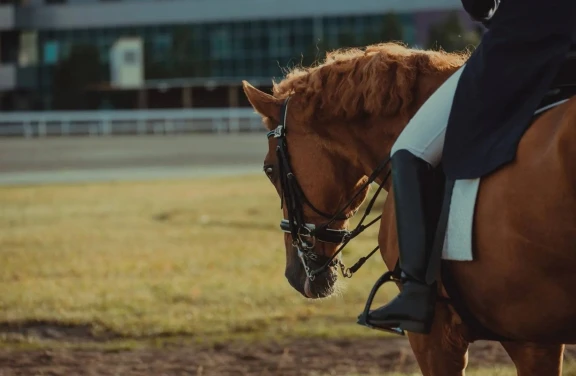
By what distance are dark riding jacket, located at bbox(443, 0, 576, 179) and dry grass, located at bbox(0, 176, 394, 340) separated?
17.2 feet

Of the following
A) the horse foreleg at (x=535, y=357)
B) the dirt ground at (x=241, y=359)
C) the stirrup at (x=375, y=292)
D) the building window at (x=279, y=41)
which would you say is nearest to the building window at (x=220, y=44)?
the building window at (x=279, y=41)

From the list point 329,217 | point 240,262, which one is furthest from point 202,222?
point 329,217

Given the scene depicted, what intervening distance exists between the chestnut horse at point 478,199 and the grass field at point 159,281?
65cm

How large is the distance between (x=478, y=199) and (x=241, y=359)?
4.54 m

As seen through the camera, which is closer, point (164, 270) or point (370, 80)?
point (370, 80)

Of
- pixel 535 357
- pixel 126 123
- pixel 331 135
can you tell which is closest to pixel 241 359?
pixel 331 135

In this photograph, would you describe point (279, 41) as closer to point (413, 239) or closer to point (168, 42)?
point (168, 42)

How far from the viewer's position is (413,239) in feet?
12.8

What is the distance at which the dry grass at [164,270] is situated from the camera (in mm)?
9414

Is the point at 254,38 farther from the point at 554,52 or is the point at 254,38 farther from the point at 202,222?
the point at 554,52

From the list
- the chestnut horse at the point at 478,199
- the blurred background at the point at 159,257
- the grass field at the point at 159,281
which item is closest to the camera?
the chestnut horse at the point at 478,199

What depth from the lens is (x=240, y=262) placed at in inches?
491

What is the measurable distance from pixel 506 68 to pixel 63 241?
11.6m

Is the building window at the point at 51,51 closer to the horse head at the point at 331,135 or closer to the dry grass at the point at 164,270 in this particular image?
the dry grass at the point at 164,270
